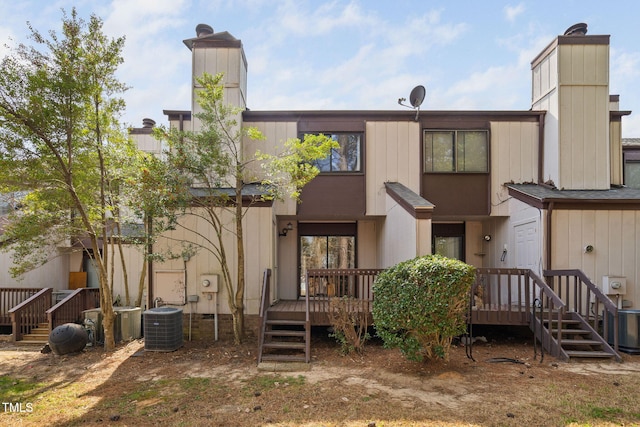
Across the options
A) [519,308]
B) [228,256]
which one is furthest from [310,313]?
[519,308]

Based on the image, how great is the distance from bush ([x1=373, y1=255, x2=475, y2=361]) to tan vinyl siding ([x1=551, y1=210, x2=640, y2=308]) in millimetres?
3766

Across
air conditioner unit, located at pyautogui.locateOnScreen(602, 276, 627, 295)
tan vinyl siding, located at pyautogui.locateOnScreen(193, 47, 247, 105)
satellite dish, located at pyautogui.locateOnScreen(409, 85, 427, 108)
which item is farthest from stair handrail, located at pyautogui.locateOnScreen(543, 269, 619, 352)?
tan vinyl siding, located at pyautogui.locateOnScreen(193, 47, 247, 105)

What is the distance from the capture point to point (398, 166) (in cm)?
984

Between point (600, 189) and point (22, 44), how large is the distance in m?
12.2

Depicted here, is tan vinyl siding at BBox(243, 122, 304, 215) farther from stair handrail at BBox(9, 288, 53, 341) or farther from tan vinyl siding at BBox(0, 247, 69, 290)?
tan vinyl siding at BBox(0, 247, 69, 290)

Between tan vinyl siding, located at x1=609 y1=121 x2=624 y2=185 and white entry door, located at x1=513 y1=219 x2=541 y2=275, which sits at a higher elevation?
tan vinyl siding, located at x1=609 y1=121 x2=624 y2=185

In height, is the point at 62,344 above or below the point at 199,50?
below

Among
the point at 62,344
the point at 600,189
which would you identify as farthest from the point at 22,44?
the point at 600,189

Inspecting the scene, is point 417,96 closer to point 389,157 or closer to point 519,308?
point 389,157

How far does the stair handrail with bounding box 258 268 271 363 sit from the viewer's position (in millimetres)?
7064

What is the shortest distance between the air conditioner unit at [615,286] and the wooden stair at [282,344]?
624cm

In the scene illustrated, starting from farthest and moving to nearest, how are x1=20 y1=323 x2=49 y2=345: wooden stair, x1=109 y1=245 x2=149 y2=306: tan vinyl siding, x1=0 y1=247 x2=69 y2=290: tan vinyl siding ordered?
x1=0 y1=247 x2=69 y2=290: tan vinyl siding → x1=109 y1=245 x2=149 y2=306: tan vinyl siding → x1=20 y1=323 x2=49 y2=345: wooden stair

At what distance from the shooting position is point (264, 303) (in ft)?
25.2

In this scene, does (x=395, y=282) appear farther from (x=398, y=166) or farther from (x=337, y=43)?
(x=337, y=43)
